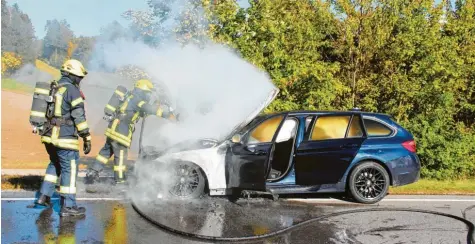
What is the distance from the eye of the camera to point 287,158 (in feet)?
26.2

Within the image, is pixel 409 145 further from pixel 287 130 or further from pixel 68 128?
pixel 68 128

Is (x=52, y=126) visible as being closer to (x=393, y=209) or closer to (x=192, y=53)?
(x=192, y=53)

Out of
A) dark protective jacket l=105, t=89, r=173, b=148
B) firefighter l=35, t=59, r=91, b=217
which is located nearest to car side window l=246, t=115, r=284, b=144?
dark protective jacket l=105, t=89, r=173, b=148

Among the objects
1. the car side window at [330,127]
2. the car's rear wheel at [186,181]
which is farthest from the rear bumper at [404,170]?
the car's rear wheel at [186,181]

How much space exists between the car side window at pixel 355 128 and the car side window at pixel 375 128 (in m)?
0.12

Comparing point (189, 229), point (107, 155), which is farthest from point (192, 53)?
point (189, 229)

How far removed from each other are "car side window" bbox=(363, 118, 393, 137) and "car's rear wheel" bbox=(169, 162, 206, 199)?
2.90m

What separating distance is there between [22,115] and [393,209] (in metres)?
42.1

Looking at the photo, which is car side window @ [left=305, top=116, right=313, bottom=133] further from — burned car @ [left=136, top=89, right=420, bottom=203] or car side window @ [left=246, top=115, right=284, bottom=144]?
car side window @ [left=246, top=115, right=284, bottom=144]

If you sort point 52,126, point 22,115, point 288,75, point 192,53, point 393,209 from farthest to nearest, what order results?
point 22,115, point 288,75, point 192,53, point 393,209, point 52,126

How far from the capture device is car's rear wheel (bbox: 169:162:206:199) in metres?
7.81

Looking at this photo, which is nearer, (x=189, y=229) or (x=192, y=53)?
(x=189, y=229)

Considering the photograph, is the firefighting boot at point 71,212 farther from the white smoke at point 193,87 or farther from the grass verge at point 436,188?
the grass verge at point 436,188

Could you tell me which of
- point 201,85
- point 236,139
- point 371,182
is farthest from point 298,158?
point 201,85
